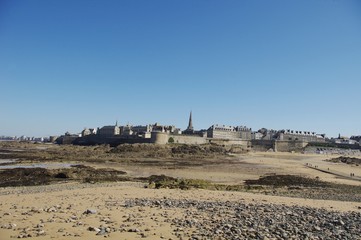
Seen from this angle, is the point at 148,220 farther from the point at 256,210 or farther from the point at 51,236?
the point at 256,210

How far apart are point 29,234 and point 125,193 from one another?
26.6ft

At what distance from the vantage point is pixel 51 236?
8.30 meters

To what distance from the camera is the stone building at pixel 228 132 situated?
13215cm

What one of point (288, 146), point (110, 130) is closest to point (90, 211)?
point (288, 146)

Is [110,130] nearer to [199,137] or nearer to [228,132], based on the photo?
[199,137]

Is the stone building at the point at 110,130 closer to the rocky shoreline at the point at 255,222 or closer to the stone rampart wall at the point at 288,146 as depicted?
the stone rampart wall at the point at 288,146

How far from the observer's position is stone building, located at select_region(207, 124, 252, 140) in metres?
132

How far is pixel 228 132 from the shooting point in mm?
140500

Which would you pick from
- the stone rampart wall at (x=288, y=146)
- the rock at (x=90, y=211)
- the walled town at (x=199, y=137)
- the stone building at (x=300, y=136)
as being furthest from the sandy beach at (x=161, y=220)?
the stone building at (x=300, y=136)

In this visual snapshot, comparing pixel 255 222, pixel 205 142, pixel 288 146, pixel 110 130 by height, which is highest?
pixel 110 130

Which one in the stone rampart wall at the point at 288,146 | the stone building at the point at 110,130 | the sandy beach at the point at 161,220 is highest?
the stone building at the point at 110,130

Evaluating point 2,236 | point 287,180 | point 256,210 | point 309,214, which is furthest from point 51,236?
point 287,180

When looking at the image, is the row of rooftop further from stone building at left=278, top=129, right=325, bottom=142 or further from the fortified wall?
the fortified wall

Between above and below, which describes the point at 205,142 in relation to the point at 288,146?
above
